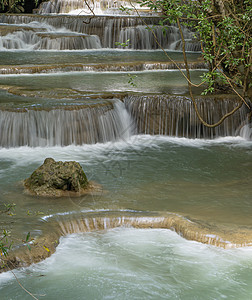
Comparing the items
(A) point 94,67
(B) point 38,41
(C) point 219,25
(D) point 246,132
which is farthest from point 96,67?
(C) point 219,25

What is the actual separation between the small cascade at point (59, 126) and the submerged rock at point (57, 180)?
8.07 ft

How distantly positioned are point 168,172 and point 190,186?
691 mm

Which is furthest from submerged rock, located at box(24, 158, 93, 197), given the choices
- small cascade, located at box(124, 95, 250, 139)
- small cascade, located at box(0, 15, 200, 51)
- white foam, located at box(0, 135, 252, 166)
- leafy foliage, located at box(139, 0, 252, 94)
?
small cascade, located at box(0, 15, 200, 51)

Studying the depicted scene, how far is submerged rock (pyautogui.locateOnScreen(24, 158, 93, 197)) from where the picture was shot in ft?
22.1

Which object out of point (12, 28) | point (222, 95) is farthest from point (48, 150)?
point (12, 28)

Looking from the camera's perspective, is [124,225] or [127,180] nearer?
[124,225]

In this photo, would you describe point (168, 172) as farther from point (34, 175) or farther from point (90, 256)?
point (90, 256)

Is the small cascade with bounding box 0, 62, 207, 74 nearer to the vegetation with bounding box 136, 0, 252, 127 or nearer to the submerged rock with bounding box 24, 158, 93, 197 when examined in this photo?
the vegetation with bounding box 136, 0, 252, 127

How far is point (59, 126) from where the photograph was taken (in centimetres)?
935

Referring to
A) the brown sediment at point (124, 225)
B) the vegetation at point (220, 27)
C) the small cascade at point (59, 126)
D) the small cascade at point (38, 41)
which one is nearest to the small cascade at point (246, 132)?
the vegetation at point (220, 27)

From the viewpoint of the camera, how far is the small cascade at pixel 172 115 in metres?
10.2

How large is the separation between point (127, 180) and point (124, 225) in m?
1.56

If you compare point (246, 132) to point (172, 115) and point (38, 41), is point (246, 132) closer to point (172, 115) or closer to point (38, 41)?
point (172, 115)

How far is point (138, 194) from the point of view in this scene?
22.6 feet
